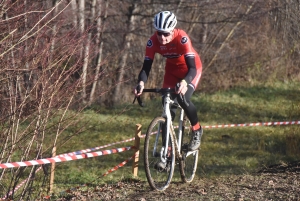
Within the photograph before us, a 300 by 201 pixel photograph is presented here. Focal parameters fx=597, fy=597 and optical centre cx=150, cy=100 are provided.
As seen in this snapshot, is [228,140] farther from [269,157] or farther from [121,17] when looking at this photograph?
[121,17]

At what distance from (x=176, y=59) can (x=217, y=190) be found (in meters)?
1.65

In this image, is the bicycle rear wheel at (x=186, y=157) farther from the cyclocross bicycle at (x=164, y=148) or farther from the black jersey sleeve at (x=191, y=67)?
the black jersey sleeve at (x=191, y=67)

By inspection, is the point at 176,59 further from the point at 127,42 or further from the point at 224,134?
the point at 127,42

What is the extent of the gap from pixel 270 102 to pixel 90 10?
6.53m

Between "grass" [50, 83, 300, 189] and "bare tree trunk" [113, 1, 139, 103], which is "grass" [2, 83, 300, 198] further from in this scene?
"bare tree trunk" [113, 1, 139, 103]

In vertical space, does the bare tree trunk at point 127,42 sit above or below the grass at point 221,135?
above

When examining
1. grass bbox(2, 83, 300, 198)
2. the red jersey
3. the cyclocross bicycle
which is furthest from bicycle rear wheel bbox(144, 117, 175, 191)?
grass bbox(2, 83, 300, 198)

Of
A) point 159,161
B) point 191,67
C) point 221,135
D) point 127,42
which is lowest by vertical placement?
point 221,135

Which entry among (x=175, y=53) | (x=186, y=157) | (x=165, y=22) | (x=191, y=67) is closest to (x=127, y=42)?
(x=186, y=157)

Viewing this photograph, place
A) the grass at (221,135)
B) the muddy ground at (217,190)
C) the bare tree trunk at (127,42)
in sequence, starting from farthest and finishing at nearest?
the bare tree trunk at (127,42)
the grass at (221,135)
the muddy ground at (217,190)

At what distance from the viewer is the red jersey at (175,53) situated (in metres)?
6.91

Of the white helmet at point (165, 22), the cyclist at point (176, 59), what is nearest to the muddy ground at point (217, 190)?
the cyclist at point (176, 59)

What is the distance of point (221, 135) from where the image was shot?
50.0 feet

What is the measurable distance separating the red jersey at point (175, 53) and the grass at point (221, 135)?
1721mm
